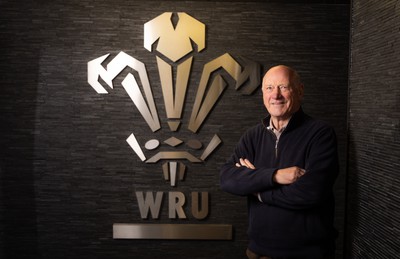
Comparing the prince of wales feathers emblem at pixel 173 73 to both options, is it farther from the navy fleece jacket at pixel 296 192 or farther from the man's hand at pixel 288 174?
the man's hand at pixel 288 174

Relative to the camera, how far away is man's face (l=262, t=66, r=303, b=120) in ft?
6.31

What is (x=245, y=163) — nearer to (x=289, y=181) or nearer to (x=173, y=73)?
(x=289, y=181)

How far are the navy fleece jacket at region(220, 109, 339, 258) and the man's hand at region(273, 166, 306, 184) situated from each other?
0.06 ft

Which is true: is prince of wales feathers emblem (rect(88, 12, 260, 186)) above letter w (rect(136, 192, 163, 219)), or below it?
above

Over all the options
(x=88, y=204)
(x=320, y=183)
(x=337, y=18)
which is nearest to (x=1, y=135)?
(x=88, y=204)

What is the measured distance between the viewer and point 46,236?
2.96 m

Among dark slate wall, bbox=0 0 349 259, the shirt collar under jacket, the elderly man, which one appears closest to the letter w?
dark slate wall, bbox=0 0 349 259

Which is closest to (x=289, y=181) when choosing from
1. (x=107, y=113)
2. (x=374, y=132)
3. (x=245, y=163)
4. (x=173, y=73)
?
(x=245, y=163)

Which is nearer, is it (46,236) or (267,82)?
(267,82)

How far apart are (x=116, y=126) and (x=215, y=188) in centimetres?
80

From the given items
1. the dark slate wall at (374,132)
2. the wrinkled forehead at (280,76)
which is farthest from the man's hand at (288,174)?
the dark slate wall at (374,132)

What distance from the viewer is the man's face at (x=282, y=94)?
1.92 m

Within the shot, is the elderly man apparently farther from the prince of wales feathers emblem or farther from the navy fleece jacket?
the prince of wales feathers emblem

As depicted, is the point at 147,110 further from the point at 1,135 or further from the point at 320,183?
the point at 320,183
